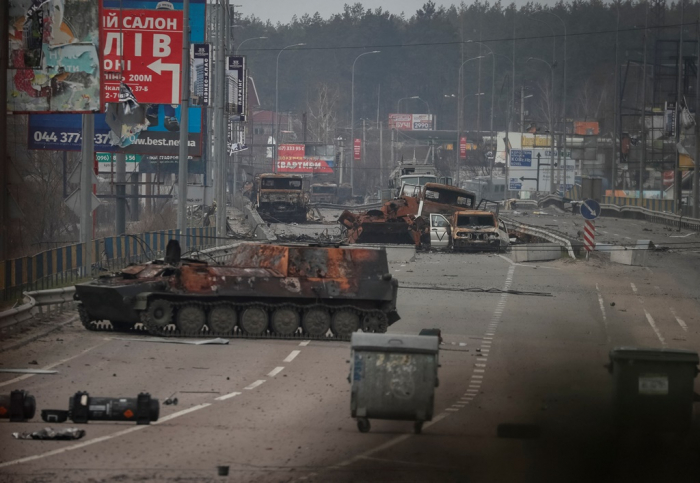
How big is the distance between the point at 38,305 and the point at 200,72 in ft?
80.7

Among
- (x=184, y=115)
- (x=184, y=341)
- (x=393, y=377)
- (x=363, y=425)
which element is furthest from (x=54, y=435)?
(x=184, y=115)

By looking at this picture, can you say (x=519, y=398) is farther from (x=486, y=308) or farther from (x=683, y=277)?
(x=683, y=277)

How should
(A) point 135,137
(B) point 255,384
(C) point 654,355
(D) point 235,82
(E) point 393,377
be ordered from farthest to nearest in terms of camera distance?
1. (D) point 235,82
2. (A) point 135,137
3. (B) point 255,384
4. (C) point 654,355
5. (E) point 393,377

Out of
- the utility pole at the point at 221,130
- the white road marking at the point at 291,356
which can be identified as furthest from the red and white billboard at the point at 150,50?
the white road marking at the point at 291,356

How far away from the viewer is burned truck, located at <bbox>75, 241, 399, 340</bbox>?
21.1 meters

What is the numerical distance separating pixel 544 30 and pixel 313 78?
10116cm

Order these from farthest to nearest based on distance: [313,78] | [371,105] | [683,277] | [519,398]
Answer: [371,105], [313,78], [683,277], [519,398]

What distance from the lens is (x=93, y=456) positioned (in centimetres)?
1152

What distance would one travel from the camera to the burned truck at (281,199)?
57.2 m

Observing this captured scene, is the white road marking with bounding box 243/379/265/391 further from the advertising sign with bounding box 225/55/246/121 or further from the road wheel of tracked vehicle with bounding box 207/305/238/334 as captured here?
the advertising sign with bounding box 225/55/246/121

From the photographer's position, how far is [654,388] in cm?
1281

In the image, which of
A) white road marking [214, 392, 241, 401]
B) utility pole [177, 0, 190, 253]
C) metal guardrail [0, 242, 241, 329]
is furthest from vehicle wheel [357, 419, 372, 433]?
utility pole [177, 0, 190, 253]

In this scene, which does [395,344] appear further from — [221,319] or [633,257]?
[633,257]

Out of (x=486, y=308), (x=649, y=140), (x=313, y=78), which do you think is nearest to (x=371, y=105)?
(x=313, y=78)
